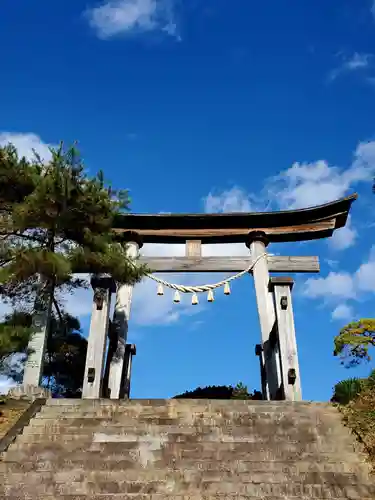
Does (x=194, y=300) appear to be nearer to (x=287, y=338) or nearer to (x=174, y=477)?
(x=287, y=338)

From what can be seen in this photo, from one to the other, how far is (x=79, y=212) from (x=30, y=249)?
3.95 feet

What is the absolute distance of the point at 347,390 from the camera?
8086mm

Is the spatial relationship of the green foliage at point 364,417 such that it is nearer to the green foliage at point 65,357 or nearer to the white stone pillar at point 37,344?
the white stone pillar at point 37,344

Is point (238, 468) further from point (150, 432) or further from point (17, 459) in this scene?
point (17, 459)

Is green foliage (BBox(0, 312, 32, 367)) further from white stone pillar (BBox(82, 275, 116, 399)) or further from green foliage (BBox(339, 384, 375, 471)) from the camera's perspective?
green foliage (BBox(339, 384, 375, 471))

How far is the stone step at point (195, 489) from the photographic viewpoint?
5.17 metres

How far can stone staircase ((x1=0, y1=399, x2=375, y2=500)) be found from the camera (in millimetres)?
5246

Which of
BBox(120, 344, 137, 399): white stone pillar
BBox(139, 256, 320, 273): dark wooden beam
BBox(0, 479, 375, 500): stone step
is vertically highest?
BBox(139, 256, 320, 273): dark wooden beam

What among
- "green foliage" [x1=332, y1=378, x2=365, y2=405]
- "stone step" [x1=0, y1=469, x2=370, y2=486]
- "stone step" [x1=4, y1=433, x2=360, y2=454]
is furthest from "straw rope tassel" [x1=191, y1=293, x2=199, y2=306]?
"stone step" [x1=0, y1=469, x2=370, y2=486]

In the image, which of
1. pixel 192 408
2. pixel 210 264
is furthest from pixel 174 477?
pixel 210 264

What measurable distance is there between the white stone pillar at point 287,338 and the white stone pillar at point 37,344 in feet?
14.7

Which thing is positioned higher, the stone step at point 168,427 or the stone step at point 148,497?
Answer: the stone step at point 168,427

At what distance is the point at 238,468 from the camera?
5.60 meters

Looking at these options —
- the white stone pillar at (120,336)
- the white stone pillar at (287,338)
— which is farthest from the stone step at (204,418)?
the white stone pillar at (120,336)
